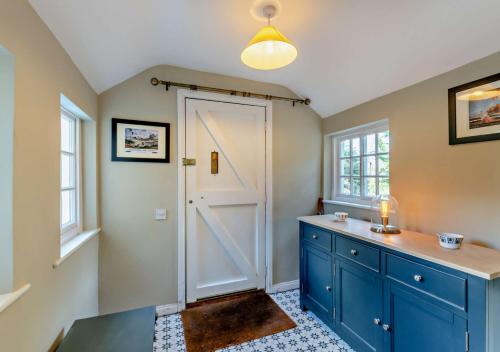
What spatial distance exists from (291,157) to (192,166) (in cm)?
116

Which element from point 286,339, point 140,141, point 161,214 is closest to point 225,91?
point 140,141

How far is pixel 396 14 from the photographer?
153cm

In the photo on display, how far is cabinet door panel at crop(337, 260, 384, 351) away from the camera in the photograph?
1.64 metres

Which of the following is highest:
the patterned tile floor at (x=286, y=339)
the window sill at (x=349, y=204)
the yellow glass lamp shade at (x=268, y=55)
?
the yellow glass lamp shade at (x=268, y=55)

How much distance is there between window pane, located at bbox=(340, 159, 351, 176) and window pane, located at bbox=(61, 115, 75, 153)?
8.94 feet

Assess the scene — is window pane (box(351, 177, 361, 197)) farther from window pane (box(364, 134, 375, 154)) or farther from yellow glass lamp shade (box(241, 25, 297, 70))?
yellow glass lamp shade (box(241, 25, 297, 70))

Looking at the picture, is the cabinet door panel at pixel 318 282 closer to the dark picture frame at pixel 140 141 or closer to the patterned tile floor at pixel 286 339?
the patterned tile floor at pixel 286 339

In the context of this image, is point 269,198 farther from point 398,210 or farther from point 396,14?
point 396,14

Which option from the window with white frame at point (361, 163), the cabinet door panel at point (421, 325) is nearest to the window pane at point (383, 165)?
the window with white frame at point (361, 163)

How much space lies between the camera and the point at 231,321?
223cm

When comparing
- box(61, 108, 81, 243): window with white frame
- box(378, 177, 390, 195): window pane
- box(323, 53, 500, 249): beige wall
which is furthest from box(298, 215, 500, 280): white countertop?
box(61, 108, 81, 243): window with white frame

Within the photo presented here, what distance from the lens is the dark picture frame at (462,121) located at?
1.52 m

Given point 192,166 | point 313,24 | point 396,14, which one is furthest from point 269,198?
point 396,14

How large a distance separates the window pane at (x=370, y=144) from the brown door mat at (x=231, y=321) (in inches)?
72.6
